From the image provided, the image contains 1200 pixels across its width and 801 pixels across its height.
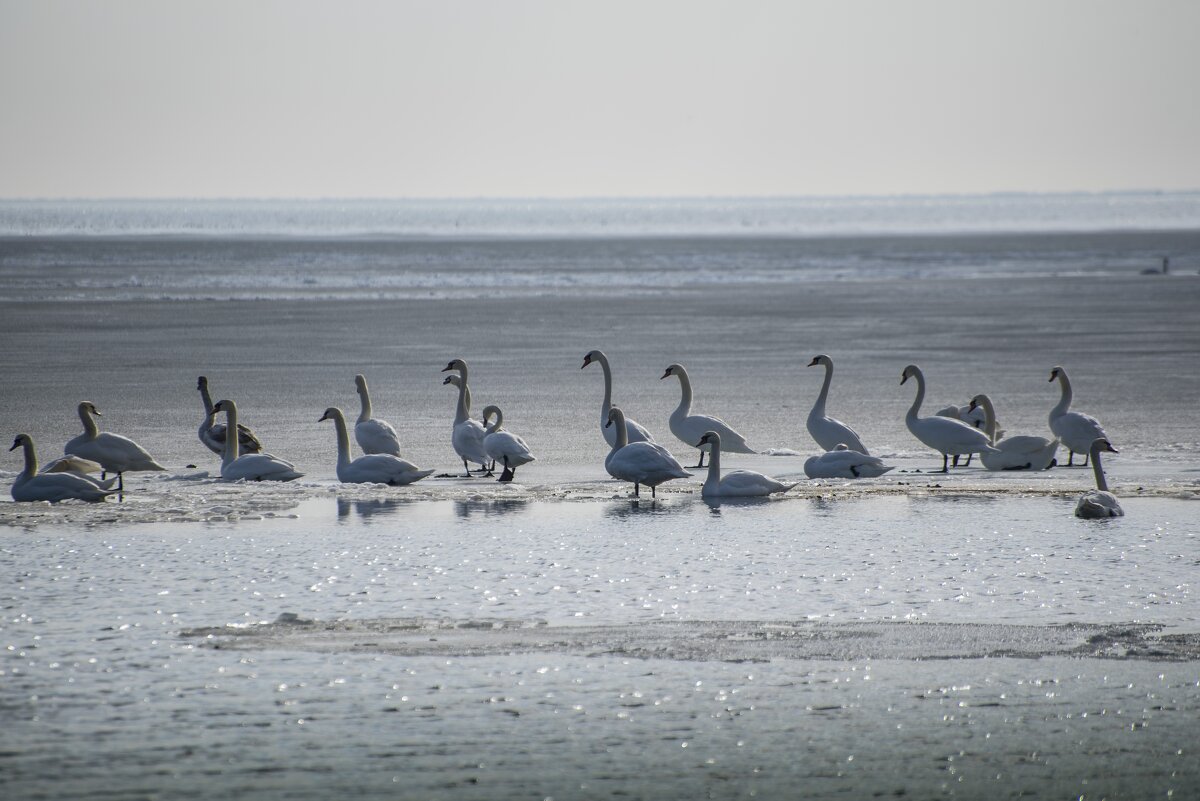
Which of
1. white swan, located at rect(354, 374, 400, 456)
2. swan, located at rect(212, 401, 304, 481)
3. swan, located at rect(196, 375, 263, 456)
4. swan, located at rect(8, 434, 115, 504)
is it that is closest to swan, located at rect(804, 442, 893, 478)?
white swan, located at rect(354, 374, 400, 456)

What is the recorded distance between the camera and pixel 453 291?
40844 mm

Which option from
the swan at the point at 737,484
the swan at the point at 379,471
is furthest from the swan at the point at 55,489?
the swan at the point at 737,484

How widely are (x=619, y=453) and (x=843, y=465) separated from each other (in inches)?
72.7

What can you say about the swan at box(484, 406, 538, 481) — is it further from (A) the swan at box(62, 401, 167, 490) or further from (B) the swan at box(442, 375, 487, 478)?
(A) the swan at box(62, 401, 167, 490)

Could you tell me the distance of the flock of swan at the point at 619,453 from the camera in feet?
36.2

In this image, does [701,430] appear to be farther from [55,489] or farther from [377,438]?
[55,489]

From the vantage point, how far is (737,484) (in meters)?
11.1

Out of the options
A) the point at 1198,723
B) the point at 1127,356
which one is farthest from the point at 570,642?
the point at 1127,356

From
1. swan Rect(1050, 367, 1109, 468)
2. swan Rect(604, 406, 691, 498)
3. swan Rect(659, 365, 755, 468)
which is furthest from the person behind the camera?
swan Rect(659, 365, 755, 468)

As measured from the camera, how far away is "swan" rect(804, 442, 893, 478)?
11.9 m

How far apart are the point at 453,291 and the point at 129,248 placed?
36206 mm

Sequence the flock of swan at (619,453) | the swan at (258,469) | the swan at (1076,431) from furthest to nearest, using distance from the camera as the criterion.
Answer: the swan at (1076,431)
the swan at (258,469)
the flock of swan at (619,453)

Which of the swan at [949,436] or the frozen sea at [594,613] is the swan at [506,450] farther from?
the swan at [949,436]

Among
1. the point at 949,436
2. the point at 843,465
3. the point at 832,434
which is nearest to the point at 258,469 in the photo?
the point at 843,465
